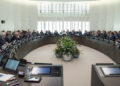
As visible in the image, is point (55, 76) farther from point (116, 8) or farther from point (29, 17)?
point (29, 17)

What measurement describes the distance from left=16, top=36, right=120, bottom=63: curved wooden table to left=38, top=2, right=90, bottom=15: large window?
5.72 meters

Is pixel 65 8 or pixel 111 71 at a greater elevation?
pixel 65 8

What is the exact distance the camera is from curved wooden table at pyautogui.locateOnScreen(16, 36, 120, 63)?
7231mm

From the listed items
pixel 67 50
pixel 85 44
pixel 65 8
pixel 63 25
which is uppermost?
pixel 65 8

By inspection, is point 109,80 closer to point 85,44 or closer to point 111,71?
point 111,71

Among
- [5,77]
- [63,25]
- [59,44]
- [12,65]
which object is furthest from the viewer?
[63,25]

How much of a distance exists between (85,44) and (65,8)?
7.64 m

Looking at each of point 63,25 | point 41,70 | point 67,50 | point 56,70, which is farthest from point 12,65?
point 63,25

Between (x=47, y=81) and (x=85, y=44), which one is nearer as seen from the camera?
(x=47, y=81)

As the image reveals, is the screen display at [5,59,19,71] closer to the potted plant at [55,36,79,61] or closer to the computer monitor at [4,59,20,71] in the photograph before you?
the computer monitor at [4,59,20,71]

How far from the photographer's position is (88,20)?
62.2 feet

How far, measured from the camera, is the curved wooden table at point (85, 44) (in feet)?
23.7

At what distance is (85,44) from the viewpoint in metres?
13.9

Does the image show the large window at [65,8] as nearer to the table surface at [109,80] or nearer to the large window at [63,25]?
the large window at [63,25]
